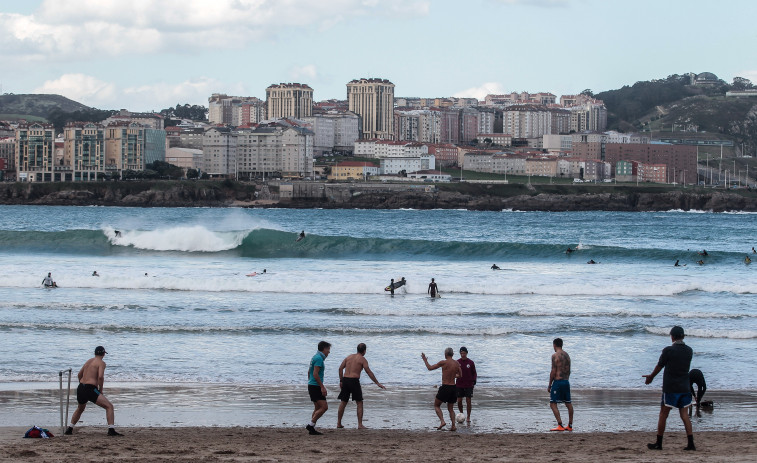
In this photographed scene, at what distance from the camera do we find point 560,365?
11.2 m

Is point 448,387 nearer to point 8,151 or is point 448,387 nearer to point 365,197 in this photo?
point 365,197

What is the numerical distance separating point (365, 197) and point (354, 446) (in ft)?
373

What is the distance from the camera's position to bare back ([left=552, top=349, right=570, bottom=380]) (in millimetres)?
11195

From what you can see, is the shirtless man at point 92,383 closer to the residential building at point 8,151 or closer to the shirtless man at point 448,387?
the shirtless man at point 448,387

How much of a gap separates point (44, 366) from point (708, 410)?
10187 mm

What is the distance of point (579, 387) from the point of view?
1420 centimetres

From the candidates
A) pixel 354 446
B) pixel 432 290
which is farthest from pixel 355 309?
pixel 354 446

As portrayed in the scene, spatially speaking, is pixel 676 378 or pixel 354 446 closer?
pixel 676 378

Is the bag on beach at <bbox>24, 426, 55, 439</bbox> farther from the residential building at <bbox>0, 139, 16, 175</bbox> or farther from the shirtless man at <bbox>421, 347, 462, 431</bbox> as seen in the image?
the residential building at <bbox>0, 139, 16, 175</bbox>

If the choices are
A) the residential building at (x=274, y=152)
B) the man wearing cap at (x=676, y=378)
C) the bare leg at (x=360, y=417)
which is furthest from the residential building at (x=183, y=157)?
the man wearing cap at (x=676, y=378)

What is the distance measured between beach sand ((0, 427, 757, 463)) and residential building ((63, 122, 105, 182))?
13868cm

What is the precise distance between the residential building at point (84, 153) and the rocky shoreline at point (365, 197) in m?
19.6

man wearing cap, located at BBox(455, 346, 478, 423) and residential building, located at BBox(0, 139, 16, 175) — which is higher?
residential building, located at BBox(0, 139, 16, 175)

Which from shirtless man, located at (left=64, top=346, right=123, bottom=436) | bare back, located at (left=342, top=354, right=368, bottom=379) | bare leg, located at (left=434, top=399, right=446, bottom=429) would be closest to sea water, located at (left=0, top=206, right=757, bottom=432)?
bare leg, located at (left=434, top=399, right=446, bottom=429)
